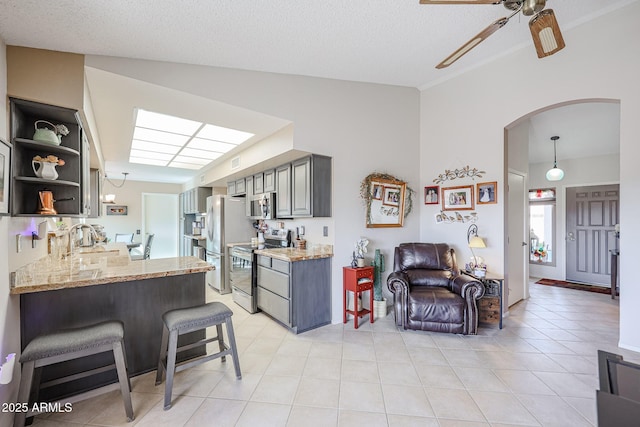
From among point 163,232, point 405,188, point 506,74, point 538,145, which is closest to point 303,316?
point 405,188

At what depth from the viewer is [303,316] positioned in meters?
3.15

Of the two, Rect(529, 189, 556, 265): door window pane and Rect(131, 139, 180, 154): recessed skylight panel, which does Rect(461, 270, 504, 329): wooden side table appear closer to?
Rect(529, 189, 556, 265): door window pane

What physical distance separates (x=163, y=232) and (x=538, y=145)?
953cm

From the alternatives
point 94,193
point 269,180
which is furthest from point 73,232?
point 269,180

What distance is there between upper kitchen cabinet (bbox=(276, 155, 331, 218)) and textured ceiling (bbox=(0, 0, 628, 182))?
0.60m

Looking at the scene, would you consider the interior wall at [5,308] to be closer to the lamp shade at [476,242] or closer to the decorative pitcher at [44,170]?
the decorative pitcher at [44,170]

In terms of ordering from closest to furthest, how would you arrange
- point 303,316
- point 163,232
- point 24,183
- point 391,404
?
point 391,404, point 24,183, point 303,316, point 163,232

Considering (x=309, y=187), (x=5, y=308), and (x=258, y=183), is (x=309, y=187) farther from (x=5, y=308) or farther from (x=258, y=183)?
(x=5, y=308)

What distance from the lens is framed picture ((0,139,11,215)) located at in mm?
1592

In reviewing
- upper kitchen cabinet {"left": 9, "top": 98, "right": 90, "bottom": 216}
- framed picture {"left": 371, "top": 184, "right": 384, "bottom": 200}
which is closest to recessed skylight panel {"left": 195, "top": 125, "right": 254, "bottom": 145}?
upper kitchen cabinet {"left": 9, "top": 98, "right": 90, "bottom": 216}

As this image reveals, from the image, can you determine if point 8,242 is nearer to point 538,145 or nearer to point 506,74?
point 506,74

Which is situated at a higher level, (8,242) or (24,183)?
(24,183)

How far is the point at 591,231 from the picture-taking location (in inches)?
202

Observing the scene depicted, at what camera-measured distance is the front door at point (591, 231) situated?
16.2ft
